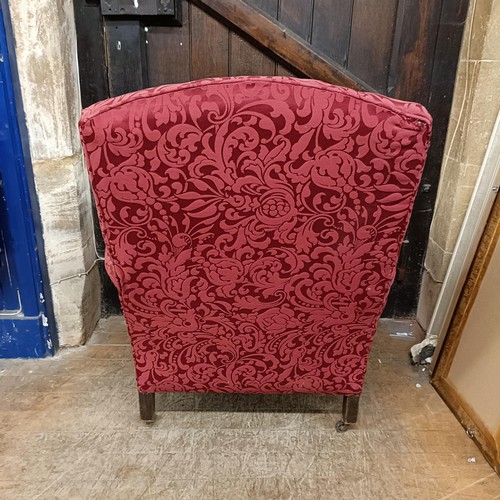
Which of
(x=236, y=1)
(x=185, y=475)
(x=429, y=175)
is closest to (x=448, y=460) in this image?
(x=185, y=475)

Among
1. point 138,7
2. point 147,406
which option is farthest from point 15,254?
point 138,7

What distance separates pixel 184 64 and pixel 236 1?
26 cm

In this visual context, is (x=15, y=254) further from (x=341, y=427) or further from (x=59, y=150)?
(x=341, y=427)

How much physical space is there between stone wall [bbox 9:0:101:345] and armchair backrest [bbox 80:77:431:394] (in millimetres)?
557

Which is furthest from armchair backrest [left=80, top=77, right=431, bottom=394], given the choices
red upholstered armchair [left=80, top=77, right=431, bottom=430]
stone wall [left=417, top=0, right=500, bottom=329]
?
stone wall [left=417, top=0, right=500, bottom=329]

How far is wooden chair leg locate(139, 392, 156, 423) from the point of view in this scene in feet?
4.47

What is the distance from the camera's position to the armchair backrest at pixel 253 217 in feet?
3.07

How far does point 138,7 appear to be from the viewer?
59.5 inches

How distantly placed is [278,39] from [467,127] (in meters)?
0.68

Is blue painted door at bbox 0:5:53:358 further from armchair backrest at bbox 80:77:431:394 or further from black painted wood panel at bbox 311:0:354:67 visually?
black painted wood panel at bbox 311:0:354:67

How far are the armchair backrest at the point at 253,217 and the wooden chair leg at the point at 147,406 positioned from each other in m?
0.10

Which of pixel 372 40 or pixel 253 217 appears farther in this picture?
pixel 372 40

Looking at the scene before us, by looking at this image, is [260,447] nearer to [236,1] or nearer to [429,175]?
[429,175]

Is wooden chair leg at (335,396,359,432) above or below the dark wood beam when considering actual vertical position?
below
